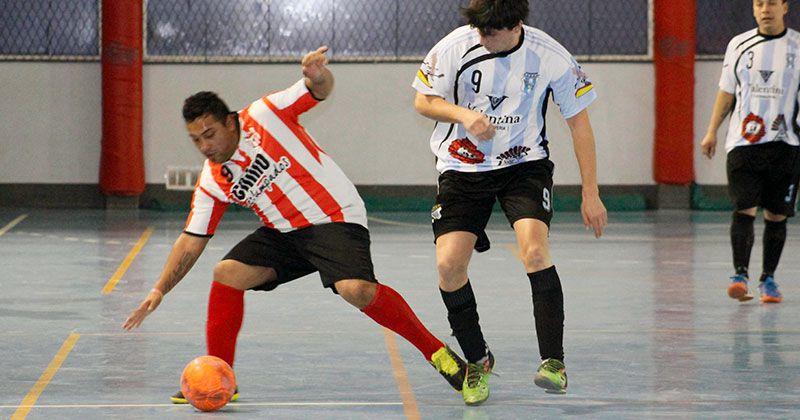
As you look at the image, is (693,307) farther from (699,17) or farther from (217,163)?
(699,17)

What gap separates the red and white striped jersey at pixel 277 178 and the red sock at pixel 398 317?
358mm

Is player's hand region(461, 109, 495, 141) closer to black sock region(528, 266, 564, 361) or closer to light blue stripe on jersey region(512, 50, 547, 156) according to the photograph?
light blue stripe on jersey region(512, 50, 547, 156)

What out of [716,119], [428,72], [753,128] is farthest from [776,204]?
[428,72]

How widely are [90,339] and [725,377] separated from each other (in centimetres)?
323

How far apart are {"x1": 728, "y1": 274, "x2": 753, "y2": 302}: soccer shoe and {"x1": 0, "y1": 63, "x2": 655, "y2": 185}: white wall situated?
7375 mm

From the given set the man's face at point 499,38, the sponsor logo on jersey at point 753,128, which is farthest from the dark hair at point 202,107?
the sponsor logo on jersey at point 753,128

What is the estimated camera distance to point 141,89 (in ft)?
50.5

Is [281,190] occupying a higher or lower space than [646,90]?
higher

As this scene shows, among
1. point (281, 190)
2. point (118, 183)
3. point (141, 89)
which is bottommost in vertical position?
point (118, 183)

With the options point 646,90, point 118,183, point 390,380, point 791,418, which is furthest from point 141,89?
point 791,418

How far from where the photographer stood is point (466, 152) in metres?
5.58

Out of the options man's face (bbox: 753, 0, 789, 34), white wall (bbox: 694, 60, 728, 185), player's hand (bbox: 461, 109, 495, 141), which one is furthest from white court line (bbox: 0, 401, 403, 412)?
white wall (bbox: 694, 60, 728, 185)

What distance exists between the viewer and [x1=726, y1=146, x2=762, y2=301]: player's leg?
8.22 m

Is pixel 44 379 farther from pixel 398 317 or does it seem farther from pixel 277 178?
pixel 398 317
